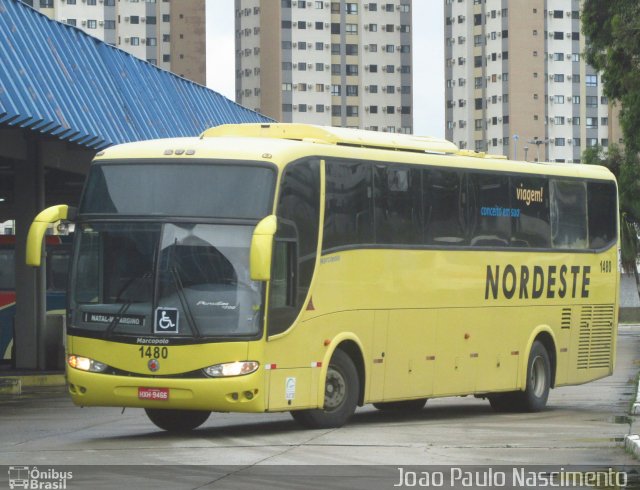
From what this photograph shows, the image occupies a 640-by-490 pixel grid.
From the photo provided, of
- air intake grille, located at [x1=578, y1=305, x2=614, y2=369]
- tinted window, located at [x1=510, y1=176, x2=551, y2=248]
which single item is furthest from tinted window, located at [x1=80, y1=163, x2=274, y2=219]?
air intake grille, located at [x1=578, y1=305, x2=614, y2=369]

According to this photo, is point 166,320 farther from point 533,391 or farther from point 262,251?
point 533,391

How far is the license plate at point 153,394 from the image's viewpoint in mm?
16328

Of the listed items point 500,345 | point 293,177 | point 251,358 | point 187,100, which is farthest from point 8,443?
point 187,100

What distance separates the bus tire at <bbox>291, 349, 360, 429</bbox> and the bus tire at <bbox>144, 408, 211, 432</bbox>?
47.0 inches

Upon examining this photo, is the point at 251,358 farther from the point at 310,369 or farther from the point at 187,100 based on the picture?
the point at 187,100

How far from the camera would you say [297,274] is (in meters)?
17.0

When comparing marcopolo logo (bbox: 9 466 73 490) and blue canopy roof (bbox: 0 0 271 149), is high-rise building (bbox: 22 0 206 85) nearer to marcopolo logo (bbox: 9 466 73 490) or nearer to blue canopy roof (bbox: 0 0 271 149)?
blue canopy roof (bbox: 0 0 271 149)

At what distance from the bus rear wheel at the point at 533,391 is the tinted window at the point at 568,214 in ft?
5.33

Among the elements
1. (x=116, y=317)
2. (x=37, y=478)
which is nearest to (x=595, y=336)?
(x=116, y=317)

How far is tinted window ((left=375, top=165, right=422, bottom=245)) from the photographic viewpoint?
18.9 metres

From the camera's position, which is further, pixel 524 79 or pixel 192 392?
pixel 524 79

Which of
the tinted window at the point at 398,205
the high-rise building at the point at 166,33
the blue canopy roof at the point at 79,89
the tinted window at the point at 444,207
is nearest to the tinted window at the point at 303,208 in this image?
the tinted window at the point at 398,205

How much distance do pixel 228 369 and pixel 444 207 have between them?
16.0ft
